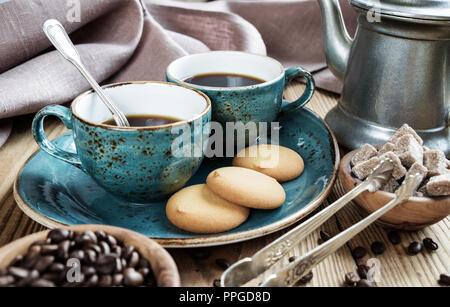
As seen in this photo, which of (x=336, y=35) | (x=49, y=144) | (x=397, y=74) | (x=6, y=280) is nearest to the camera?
(x=6, y=280)

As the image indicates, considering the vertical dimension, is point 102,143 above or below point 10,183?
above

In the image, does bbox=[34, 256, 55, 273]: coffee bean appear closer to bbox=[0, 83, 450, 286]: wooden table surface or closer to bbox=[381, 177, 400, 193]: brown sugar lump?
bbox=[0, 83, 450, 286]: wooden table surface

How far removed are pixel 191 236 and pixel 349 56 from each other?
576mm

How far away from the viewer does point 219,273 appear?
2.25ft

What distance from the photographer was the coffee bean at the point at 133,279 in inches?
21.3

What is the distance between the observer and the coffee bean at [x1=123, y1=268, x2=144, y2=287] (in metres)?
0.54

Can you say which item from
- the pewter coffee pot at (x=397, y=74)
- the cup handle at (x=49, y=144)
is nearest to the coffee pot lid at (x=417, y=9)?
the pewter coffee pot at (x=397, y=74)

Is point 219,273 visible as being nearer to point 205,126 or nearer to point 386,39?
point 205,126

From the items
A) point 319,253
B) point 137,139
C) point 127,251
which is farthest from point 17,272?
point 319,253

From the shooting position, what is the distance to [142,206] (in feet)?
2.64

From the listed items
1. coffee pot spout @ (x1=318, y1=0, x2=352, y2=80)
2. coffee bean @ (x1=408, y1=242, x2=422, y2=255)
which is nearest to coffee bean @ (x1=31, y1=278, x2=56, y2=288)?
coffee bean @ (x1=408, y1=242, x2=422, y2=255)

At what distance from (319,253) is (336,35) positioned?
2.03 ft

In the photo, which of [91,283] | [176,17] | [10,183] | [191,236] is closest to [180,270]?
[191,236]

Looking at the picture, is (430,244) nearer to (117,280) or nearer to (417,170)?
(417,170)
